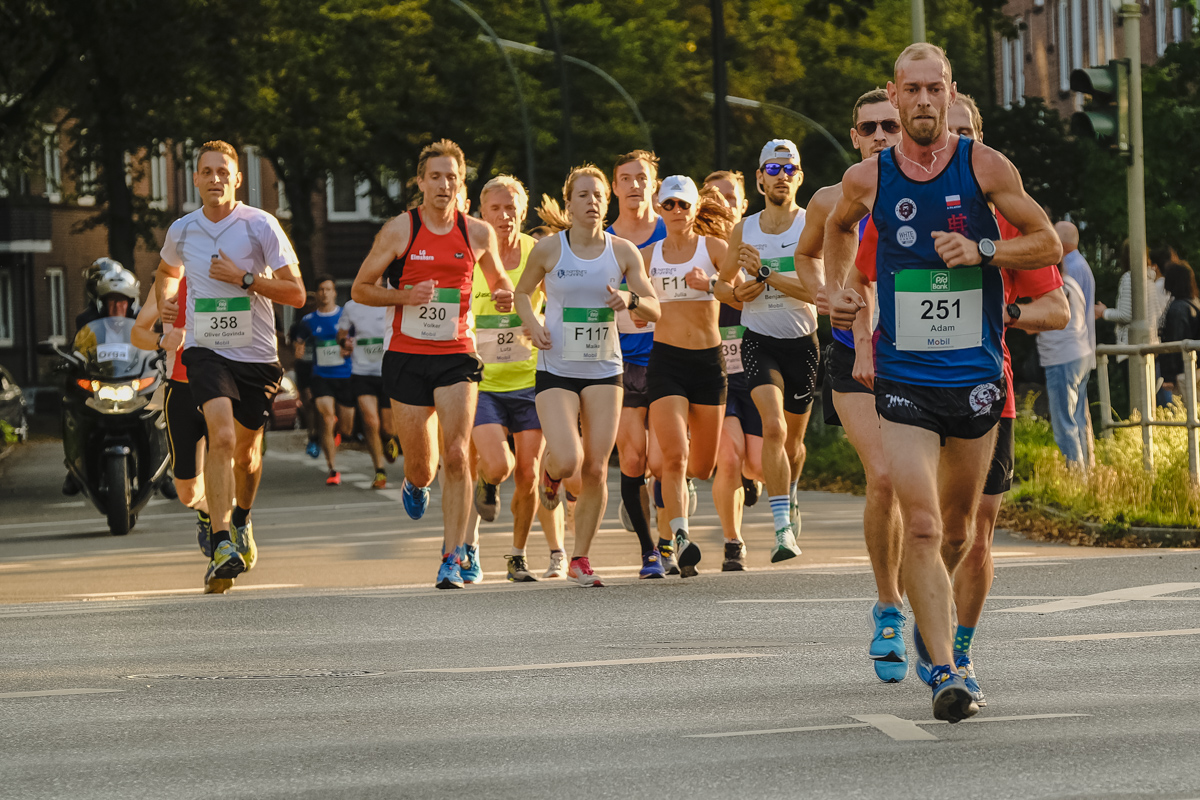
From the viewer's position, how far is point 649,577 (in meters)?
11.9

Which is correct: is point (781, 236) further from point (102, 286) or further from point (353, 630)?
point (102, 286)

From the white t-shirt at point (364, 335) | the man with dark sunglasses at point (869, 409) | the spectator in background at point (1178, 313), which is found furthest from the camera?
the white t-shirt at point (364, 335)

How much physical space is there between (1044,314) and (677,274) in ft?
16.4

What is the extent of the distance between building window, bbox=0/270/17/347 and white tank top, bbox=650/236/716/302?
51424mm

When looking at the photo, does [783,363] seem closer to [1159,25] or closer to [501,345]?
[501,345]

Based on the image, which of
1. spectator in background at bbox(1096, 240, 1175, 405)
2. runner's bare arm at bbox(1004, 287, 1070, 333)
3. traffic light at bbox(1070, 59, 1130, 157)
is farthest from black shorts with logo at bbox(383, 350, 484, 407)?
spectator in background at bbox(1096, 240, 1175, 405)

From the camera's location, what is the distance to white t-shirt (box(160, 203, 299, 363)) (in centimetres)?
1150

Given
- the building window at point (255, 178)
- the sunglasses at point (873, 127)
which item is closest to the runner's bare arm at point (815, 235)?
the sunglasses at point (873, 127)

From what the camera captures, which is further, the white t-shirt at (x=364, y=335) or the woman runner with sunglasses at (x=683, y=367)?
the white t-shirt at (x=364, y=335)

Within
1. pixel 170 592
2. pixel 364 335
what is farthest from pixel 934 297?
pixel 364 335

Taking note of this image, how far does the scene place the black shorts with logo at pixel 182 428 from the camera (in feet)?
39.3

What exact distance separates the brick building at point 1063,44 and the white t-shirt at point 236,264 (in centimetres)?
4828

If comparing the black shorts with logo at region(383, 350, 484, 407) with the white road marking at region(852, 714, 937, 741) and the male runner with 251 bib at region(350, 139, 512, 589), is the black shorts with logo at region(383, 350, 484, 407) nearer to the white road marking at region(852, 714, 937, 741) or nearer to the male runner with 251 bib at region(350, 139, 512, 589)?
the male runner with 251 bib at region(350, 139, 512, 589)

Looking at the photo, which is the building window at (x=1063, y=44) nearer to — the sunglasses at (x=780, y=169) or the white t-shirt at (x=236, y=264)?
the sunglasses at (x=780, y=169)
